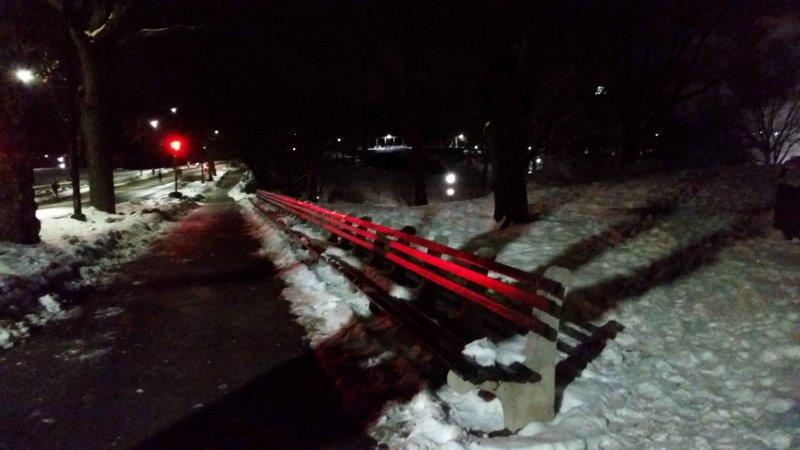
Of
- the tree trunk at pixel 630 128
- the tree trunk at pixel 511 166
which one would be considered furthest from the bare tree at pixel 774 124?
the tree trunk at pixel 511 166

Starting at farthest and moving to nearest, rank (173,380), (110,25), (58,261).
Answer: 1. (110,25)
2. (58,261)
3. (173,380)

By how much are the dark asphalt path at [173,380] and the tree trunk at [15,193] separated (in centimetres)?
371

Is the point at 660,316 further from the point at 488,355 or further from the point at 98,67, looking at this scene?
the point at 98,67

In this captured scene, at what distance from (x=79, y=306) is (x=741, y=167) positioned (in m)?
16.1

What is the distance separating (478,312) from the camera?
275 inches

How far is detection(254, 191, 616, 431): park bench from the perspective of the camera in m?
4.25

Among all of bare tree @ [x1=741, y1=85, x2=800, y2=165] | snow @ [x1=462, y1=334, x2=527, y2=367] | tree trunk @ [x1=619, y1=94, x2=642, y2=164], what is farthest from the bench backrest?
bare tree @ [x1=741, y1=85, x2=800, y2=165]

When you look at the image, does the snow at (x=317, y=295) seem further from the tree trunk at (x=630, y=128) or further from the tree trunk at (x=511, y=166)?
the tree trunk at (x=630, y=128)

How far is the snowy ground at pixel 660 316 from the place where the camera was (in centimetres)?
420

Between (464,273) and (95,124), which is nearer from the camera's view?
(464,273)

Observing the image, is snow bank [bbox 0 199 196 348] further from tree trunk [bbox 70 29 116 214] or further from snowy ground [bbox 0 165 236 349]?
tree trunk [bbox 70 29 116 214]

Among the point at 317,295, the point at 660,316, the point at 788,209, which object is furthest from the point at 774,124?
the point at 317,295

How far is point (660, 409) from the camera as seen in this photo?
450 cm

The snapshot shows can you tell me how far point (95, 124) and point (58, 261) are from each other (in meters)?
10.5
